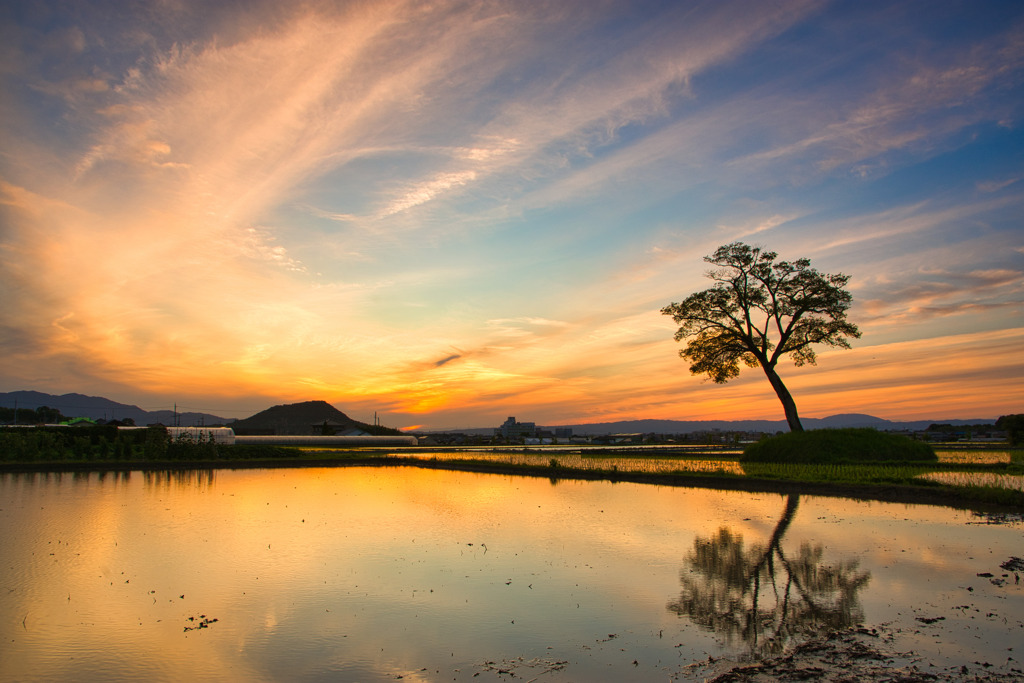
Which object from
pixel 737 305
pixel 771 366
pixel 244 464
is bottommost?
pixel 244 464

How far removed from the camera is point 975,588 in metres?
10.4

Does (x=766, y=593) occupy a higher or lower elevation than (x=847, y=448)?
lower

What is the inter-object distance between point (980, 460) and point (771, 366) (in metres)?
14.3

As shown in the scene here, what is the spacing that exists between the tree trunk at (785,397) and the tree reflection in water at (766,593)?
1325 inches

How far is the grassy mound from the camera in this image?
3694 centimetres

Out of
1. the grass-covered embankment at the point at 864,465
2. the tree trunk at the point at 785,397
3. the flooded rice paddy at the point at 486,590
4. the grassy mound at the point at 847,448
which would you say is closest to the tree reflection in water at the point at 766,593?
the flooded rice paddy at the point at 486,590

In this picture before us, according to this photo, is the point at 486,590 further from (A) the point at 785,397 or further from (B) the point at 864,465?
(A) the point at 785,397

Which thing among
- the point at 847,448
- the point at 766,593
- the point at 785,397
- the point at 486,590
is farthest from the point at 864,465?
the point at 486,590

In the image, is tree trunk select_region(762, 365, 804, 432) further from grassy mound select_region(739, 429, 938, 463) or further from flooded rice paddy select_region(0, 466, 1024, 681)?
flooded rice paddy select_region(0, 466, 1024, 681)

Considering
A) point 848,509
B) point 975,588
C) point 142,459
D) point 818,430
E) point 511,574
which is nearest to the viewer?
point 975,588

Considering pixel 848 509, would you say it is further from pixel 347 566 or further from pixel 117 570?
pixel 117 570

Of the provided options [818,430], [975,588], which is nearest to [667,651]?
[975,588]

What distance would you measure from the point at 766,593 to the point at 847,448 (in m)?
31.9

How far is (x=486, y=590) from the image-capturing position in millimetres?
10695
